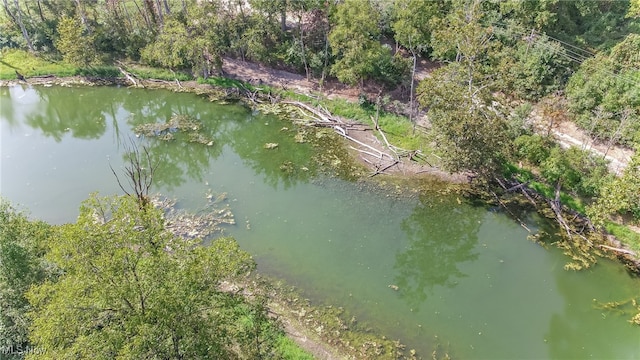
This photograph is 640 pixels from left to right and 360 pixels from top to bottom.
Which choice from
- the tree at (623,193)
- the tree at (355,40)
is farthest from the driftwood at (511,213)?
the tree at (355,40)

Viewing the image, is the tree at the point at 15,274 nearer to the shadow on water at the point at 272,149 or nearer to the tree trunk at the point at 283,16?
the shadow on water at the point at 272,149

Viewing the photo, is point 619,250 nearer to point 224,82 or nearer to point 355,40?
point 355,40

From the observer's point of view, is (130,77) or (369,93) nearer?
(369,93)

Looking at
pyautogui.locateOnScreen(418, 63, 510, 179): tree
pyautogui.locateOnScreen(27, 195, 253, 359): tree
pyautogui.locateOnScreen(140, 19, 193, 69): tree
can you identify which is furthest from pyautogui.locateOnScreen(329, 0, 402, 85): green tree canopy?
pyautogui.locateOnScreen(27, 195, 253, 359): tree

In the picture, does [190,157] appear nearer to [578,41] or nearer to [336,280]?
[336,280]

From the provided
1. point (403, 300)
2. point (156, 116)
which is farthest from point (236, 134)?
point (403, 300)

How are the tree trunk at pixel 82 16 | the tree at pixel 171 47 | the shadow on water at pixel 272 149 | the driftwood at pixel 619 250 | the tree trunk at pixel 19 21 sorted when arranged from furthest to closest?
the tree trunk at pixel 82 16 → the tree trunk at pixel 19 21 → the tree at pixel 171 47 → the shadow on water at pixel 272 149 → the driftwood at pixel 619 250

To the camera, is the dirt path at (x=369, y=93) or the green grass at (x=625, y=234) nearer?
the green grass at (x=625, y=234)

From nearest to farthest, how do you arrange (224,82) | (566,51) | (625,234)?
(625,234), (566,51), (224,82)

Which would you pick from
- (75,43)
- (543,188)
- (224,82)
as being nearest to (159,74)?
(224,82)
